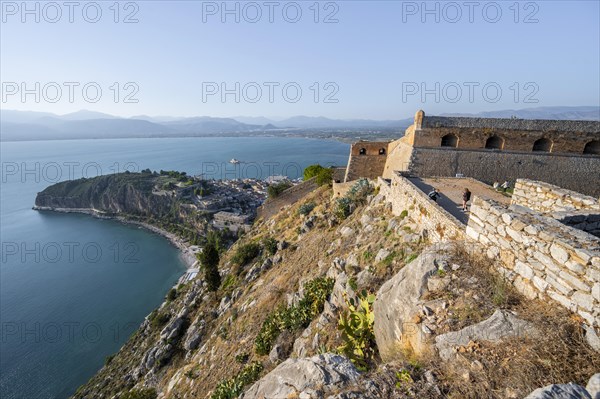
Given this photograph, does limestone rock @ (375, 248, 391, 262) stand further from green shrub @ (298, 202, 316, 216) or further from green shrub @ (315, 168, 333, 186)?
green shrub @ (315, 168, 333, 186)

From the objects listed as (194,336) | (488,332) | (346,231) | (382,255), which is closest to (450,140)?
(346,231)

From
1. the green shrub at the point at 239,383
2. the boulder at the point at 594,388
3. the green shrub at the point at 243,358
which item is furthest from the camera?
the green shrub at the point at 243,358

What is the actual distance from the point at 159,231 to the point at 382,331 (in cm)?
8148

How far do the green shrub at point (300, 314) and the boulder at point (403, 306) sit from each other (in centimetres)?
407

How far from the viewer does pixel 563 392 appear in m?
2.81

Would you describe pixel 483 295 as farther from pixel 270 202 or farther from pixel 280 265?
pixel 270 202

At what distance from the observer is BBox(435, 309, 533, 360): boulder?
392cm

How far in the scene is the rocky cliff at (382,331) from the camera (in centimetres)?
359

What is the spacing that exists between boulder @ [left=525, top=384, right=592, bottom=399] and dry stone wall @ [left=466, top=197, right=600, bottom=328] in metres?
1.17

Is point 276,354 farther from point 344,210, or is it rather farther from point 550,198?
point 550,198

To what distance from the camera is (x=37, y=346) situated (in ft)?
120

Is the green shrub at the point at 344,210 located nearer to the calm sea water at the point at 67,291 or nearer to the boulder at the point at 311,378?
the boulder at the point at 311,378

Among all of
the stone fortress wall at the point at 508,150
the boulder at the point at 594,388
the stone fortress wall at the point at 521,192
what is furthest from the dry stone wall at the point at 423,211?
the stone fortress wall at the point at 508,150

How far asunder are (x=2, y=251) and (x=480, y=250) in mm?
94650
